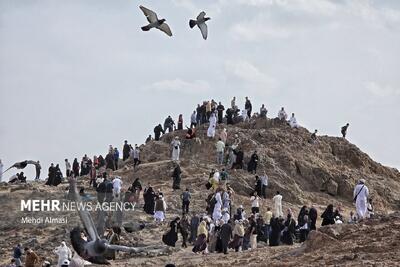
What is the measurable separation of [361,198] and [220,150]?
471 inches

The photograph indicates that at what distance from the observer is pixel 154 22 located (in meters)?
18.6

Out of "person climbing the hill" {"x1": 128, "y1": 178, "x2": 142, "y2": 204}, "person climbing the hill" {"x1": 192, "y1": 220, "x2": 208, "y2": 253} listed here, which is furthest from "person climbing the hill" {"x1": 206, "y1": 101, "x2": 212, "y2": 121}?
"person climbing the hill" {"x1": 192, "y1": 220, "x2": 208, "y2": 253}

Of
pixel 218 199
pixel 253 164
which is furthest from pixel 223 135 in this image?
pixel 218 199

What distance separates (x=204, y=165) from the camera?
109ft

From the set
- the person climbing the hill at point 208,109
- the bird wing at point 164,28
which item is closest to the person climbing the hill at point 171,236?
the bird wing at point 164,28

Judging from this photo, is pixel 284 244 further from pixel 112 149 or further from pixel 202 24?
pixel 112 149

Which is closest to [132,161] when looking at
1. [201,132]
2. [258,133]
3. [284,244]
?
[201,132]

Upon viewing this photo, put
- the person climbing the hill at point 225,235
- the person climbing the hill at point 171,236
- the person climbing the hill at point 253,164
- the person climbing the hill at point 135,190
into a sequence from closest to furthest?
the person climbing the hill at point 225,235 < the person climbing the hill at point 171,236 < the person climbing the hill at point 135,190 < the person climbing the hill at point 253,164

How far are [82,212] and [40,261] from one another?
765 centimetres

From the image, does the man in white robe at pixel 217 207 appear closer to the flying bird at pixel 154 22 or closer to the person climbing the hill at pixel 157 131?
the flying bird at pixel 154 22

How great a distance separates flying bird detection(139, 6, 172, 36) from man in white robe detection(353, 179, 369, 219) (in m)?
6.98

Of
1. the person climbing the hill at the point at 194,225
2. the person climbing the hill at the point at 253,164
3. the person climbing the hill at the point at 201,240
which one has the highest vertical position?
the person climbing the hill at the point at 253,164

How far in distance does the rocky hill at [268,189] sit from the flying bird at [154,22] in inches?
224

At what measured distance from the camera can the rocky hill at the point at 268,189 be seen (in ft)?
62.5
